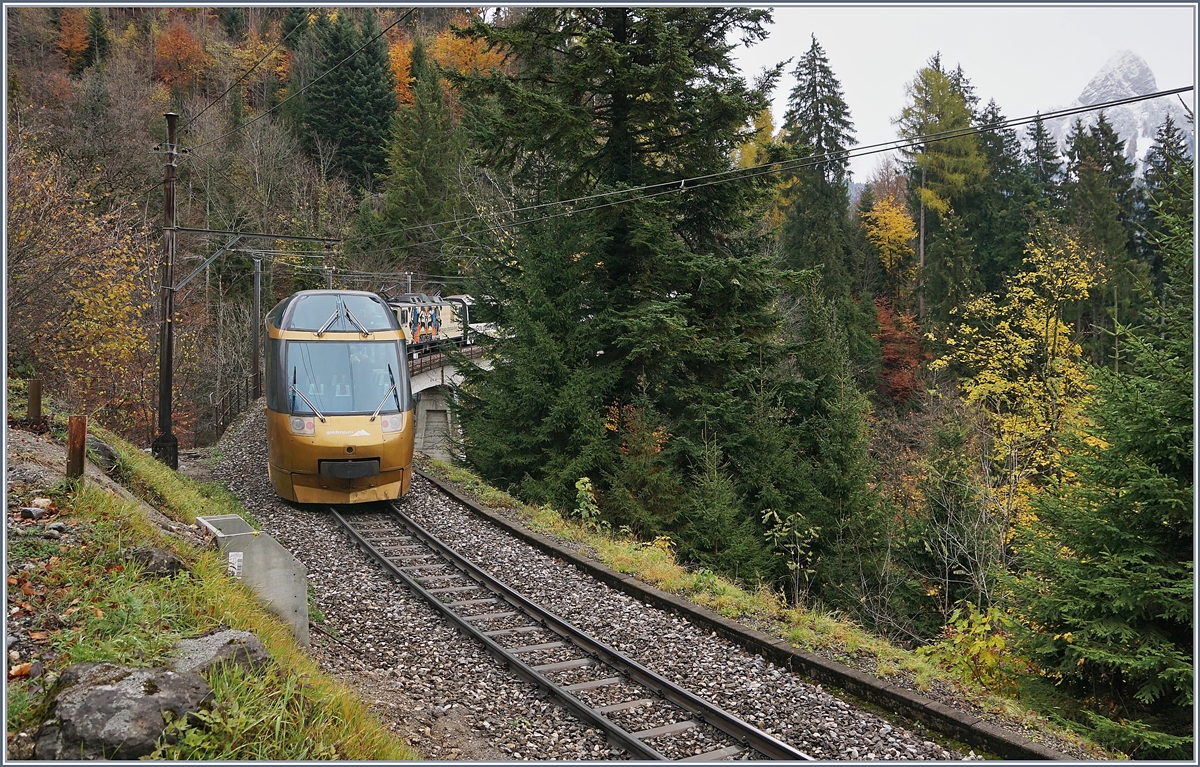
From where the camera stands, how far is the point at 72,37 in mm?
51562

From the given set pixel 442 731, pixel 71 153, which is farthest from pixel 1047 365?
pixel 71 153

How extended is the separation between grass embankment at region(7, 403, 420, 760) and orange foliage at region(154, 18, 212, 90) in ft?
190

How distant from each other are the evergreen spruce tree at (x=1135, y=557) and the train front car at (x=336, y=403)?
9307 mm

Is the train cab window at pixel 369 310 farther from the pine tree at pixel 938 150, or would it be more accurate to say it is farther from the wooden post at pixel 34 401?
the pine tree at pixel 938 150

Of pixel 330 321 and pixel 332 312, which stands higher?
pixel 332 312

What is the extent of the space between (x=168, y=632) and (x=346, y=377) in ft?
26.7

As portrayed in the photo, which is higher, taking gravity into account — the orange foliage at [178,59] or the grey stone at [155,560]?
the orange foliage at [178,59]

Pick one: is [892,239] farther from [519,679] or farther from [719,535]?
[519,679]

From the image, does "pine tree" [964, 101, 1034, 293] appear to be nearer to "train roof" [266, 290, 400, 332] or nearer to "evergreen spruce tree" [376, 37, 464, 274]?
"evergreen spruce tree" [376, 37, 464, 274]

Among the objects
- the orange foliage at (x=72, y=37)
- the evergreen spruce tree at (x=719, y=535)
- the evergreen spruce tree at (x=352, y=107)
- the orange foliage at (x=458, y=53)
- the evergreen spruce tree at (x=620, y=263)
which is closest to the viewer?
the evergreen spruce tree at (x=719, y=535)

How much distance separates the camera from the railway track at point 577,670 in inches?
233

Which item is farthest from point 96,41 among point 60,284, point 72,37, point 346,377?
point 346,377

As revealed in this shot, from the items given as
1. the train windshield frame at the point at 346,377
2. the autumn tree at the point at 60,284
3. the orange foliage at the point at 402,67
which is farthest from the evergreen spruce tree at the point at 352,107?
the train windshield frame at the point at 346,377

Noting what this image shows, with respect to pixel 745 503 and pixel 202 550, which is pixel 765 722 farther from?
pixel 745 503
